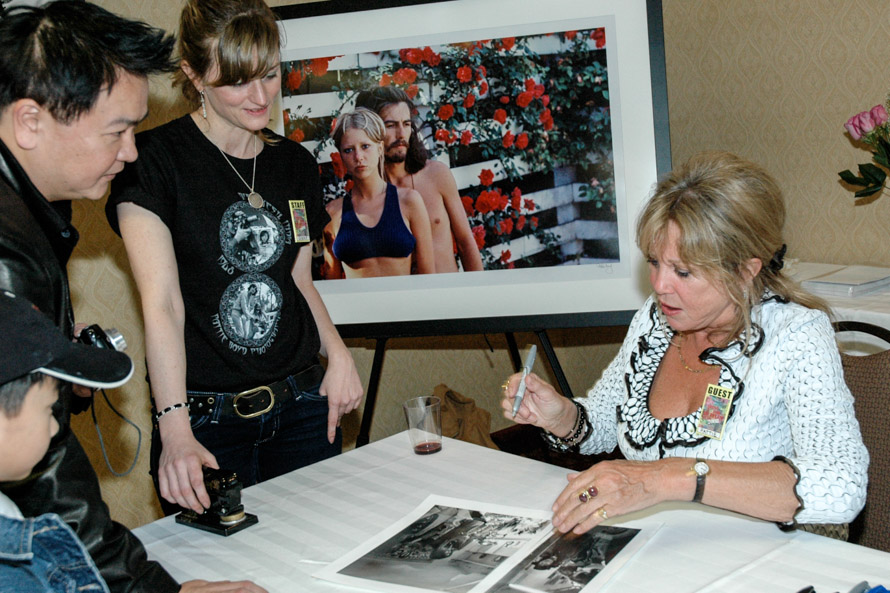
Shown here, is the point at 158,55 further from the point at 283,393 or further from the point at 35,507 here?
the point at 283,393

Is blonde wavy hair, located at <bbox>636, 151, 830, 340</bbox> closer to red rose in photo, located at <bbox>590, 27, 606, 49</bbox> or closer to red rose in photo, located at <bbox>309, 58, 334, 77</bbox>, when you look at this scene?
red rose in photo, located at <bbox>590, 27, 606, 49</bbox>

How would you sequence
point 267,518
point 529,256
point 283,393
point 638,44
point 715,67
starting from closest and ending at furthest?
point 267,518
point 283,393
point 638,44
point 529,256
point 715,67

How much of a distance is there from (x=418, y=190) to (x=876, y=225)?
1795 millimetres

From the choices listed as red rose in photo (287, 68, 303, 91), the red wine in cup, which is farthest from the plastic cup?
red rose in photo (287, 68, 303, 91)

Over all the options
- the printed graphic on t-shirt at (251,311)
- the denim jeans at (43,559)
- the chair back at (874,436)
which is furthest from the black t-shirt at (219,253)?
the chair back at (874,436)

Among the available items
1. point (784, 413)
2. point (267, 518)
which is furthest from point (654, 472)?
point (267, 518)

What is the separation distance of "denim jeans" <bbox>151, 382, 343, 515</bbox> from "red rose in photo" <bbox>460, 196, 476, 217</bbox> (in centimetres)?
109

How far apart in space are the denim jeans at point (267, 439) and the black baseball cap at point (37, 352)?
0.94 m

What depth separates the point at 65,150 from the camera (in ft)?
3.80

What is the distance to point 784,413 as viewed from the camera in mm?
1517

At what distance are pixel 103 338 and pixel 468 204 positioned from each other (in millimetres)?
1727

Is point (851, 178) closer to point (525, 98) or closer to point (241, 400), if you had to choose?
point (525, 98)

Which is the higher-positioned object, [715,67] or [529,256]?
[715,67]

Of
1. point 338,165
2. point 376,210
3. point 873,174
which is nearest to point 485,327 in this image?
point 376,210
